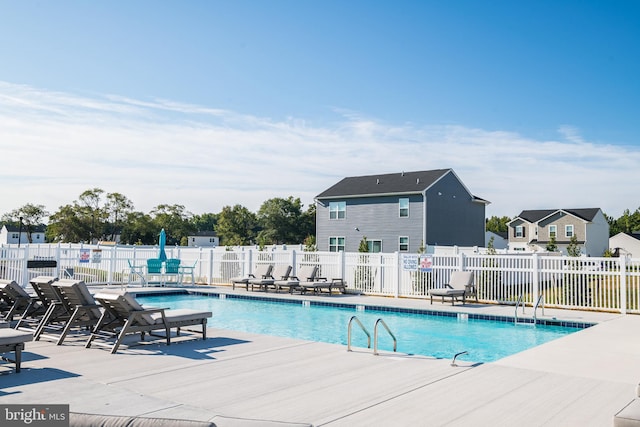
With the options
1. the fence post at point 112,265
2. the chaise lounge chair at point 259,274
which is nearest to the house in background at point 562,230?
the chaise lounge chair at point 259,274

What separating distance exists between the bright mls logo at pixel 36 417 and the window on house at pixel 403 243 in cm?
2946

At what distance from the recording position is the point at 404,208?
3241 cm

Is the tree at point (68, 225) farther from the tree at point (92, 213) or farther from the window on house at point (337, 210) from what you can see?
the window on house at point (337, 210)

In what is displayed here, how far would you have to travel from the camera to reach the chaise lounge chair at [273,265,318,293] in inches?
691

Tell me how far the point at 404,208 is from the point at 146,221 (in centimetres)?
4652

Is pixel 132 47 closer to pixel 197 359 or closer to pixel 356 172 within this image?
pixel 197 359

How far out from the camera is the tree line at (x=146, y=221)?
62.1m

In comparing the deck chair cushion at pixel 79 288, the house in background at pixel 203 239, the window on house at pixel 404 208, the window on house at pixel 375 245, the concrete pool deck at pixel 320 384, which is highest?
the window on house at pixel 404 208

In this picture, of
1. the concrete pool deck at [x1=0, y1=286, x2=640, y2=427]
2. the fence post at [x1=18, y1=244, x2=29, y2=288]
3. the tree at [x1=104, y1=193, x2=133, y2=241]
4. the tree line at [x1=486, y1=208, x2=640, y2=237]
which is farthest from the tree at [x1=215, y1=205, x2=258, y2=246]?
the concrete pool deck at [x1=0, y1=286, x2=640, y2=427]

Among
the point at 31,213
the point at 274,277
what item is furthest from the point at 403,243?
the point at 31,213

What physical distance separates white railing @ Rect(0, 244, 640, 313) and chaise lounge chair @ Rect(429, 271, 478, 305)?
1.80ft

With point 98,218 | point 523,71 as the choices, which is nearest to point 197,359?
point 523,71

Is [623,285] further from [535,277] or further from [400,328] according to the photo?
[400,328]

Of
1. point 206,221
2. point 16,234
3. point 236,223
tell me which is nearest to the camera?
point 236,223
